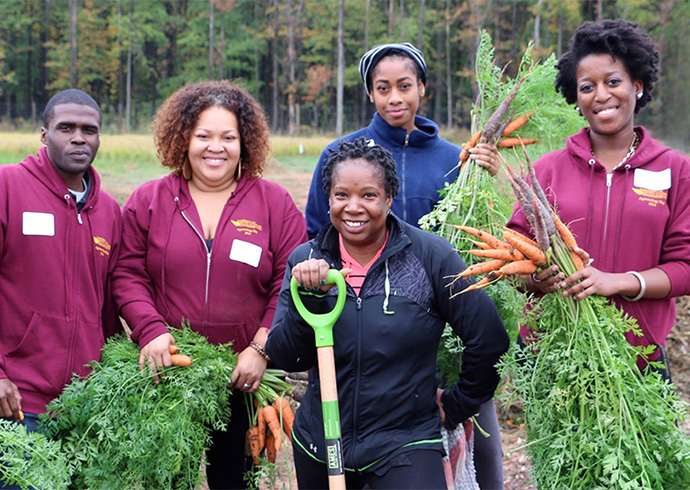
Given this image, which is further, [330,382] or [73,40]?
[73,40]

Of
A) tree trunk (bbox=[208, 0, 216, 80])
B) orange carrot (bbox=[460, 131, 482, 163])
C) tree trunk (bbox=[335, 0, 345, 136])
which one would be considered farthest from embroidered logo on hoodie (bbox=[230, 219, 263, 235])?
tree trunk (bbox=[208, 0, 216, 80])

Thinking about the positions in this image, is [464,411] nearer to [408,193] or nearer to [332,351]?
[332,351]

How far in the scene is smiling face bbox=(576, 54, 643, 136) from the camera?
3.18 meters

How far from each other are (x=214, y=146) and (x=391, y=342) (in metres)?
1.43

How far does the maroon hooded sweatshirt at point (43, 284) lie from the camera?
320 cm

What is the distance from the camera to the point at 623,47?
316 cm

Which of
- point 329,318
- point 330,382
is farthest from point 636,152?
point 330,382

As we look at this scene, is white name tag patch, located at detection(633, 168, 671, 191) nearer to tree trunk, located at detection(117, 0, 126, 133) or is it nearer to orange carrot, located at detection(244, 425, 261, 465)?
orange carrot, located at detection(244, 425, 261, 465)

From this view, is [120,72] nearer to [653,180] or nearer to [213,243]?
[213,243]

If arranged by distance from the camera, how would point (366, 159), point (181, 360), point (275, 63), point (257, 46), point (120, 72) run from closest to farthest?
point (366, 159) < point (181, 360) < point (120, 72) < point (275, 63) < point (257, 46)

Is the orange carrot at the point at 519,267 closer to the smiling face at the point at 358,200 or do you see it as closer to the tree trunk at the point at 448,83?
the smiling face at the point at 358,200

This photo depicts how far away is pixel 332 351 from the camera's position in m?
2.77

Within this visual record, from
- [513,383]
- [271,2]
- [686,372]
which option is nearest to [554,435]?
[513,383]

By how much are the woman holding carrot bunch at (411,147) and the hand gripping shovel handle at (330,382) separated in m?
1.05
